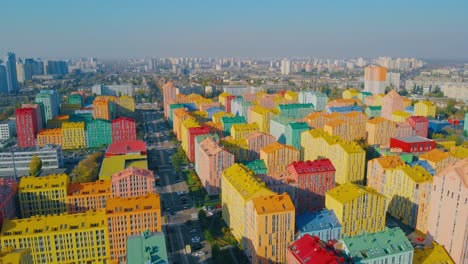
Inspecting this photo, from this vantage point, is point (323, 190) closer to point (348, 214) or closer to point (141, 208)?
point (348, 214)

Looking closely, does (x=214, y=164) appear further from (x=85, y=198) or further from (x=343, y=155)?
(x=343, y=155)

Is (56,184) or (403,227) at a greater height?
(56,184)

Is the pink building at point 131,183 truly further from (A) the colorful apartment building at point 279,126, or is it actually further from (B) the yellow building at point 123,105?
(B) the yellow building at point 123,105

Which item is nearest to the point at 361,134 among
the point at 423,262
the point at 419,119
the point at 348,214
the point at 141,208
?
the point at 419,119

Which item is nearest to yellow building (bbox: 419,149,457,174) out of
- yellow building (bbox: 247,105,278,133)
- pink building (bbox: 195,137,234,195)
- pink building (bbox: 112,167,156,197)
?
pink building (bbox: 195,137,234,195)

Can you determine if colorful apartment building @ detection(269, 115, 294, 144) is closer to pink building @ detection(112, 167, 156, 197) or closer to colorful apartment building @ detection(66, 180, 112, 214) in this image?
pink building @ detection(112, 167, 156, 197)

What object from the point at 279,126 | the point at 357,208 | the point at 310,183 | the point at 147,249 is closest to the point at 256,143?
the point at 279,126
